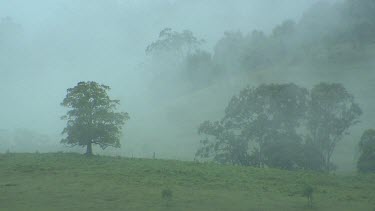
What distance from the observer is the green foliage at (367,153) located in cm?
5178

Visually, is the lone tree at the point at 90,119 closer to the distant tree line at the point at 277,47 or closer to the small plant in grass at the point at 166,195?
the small plant in grass at the point at 166,195

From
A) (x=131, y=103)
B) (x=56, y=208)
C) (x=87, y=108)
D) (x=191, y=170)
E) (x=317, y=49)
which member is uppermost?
(x=317, y=49)

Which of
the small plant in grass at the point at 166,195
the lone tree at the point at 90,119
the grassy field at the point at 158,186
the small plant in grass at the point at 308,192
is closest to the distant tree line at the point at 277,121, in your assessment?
the grassy field at the point at 158,186

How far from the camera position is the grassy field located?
3272 cm

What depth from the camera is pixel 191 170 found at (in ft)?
144

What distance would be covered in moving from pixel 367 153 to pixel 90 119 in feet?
96.4

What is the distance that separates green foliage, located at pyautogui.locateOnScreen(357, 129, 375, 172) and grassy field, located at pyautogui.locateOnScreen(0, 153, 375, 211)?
6.12 metres

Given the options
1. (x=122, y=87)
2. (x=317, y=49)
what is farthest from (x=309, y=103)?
(x=122, y=87)

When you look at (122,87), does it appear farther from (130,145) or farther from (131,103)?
(130,145)

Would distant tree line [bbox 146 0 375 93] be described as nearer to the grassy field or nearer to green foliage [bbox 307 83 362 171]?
green foliage [bbox 307 83 362 171]

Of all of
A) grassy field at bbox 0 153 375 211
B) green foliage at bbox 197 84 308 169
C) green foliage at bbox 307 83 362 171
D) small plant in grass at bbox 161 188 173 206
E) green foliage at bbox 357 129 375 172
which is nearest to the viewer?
small plant in grass at bbox 161 188 173 206

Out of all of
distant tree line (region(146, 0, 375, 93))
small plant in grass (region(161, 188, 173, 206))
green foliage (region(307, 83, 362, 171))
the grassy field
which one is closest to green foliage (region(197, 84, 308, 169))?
green foliage (region(307, 83, 362, 171))

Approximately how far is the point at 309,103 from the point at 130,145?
109 ft

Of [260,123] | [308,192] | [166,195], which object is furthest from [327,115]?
[166,195]
